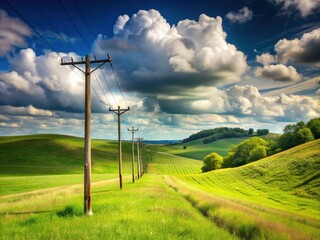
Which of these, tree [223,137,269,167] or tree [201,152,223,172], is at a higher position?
tree [223,137,269,167]

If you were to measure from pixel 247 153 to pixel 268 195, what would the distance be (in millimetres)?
62831

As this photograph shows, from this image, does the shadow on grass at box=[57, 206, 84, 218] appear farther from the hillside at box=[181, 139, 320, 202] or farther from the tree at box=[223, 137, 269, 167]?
the tree at box=[223, 137, 269, 167]

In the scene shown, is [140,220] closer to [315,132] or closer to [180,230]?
[180,230]

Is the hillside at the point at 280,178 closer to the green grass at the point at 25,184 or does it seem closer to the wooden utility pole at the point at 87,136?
the green grass at the point at 25,184

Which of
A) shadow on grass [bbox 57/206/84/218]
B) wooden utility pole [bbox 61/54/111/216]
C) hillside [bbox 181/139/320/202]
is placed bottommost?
hillside [bbox 181/139/320/202]

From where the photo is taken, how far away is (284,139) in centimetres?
9575

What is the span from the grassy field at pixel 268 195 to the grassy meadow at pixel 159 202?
5cm

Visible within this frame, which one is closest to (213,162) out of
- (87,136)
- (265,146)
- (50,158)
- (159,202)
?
(265,146)

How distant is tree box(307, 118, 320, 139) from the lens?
289ft

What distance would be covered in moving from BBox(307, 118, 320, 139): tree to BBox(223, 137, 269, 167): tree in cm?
1654

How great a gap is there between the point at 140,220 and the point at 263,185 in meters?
48.4

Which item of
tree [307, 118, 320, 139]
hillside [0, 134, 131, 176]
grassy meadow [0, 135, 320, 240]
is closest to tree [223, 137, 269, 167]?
tree [307, 118, 320, 139]

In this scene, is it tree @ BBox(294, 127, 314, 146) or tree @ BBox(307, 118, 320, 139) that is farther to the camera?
tree @ BBox(307, 118, 320, 139)

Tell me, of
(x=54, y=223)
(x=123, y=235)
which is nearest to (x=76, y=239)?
(x=123, y=235)
